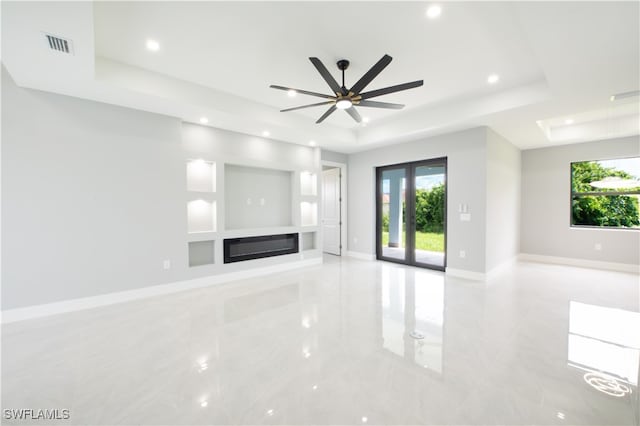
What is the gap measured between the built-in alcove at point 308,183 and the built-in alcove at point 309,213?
0.29 meters

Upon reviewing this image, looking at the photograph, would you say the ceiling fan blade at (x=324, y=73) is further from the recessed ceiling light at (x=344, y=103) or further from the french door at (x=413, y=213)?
the french door at (x=413, y=213)

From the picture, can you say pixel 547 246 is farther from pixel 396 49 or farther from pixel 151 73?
pixel 151 73

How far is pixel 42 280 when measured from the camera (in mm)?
3342

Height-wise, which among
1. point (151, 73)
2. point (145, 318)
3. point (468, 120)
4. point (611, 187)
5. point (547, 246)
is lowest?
point (145, 318)

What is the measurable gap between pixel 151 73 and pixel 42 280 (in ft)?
9.66

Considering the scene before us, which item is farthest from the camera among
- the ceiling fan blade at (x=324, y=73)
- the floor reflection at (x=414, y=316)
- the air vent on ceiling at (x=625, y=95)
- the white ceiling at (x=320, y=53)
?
the air vent on ceiling at (x=625, y=95)

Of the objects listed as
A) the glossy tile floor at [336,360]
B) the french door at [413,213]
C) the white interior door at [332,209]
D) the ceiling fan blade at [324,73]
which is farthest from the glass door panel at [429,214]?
the ceiling fan blade at [324,73]

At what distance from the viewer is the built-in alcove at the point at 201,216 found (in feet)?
15.7

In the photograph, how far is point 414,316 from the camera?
10.8 feet

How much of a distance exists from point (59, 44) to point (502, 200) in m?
6.98

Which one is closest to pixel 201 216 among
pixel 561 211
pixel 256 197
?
pixel 256 197

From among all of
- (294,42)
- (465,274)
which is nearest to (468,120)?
(465,274)

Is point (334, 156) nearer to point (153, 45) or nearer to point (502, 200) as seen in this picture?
point (502, 200)

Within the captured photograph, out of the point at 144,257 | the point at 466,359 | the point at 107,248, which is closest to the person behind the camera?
the point at 466,359
